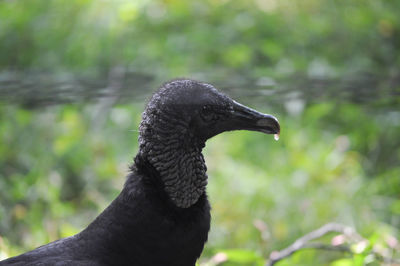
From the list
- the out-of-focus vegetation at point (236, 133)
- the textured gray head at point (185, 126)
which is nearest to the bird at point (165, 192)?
the textured gray head at point (185, 126)

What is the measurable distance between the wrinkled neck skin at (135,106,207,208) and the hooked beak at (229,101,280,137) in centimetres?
18

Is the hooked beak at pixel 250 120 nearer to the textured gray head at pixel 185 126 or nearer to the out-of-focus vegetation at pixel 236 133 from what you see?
the textured gray head at pixel 185 126

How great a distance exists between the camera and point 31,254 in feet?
6.97

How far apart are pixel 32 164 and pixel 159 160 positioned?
2.28 m

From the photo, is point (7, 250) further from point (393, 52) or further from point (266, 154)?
point (393, 52)

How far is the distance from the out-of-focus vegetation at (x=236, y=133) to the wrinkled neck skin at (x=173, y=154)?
0.72m

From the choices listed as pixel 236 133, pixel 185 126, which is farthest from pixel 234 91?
pixel 236 133

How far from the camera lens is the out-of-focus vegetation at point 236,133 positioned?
11.5 feet

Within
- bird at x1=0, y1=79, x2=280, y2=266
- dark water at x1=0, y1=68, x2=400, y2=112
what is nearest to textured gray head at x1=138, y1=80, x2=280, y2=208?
bird at x1=0, y1=79, x2=280, y2=266

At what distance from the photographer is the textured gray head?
6.61ft

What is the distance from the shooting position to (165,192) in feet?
6.76

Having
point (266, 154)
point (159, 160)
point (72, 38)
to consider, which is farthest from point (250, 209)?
point (72, 38)

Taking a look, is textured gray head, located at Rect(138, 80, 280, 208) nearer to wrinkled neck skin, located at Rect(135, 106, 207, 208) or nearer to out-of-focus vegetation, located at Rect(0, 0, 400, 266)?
wrinkled neck skin, located at Rect(135, 106, 207, 208)

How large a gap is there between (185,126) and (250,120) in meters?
0.26
